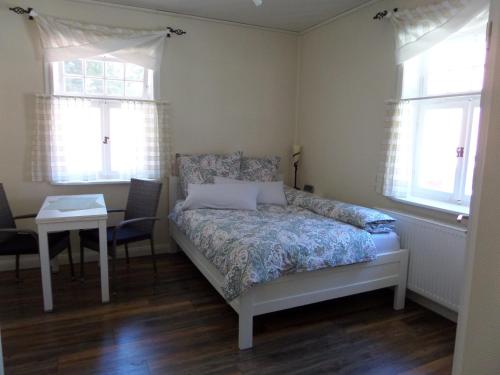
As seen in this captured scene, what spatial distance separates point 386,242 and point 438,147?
0.84m

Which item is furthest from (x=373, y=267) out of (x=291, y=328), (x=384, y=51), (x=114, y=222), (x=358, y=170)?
(x=114, y=222)

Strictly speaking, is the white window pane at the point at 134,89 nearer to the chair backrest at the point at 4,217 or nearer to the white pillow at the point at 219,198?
the white pillow at the point at 219,198

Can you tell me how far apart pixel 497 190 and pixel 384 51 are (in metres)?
Answer: 2.62

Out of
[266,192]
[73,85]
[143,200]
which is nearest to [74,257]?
[143,200]

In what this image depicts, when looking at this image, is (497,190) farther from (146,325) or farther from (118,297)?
(118,297)

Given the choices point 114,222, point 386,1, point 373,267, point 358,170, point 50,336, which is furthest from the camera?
point 114,222

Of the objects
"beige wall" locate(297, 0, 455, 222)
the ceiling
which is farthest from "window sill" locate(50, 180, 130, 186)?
"beige wall" locate(297, 0, 455, 222)

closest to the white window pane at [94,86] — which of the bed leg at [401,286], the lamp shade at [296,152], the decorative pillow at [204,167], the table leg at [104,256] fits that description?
the decorative pillow at [204,167]

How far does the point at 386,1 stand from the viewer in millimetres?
3105

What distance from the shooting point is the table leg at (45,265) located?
251 cm

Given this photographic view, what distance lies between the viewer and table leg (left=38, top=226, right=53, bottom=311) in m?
2.51

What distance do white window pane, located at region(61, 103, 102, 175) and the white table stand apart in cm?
66

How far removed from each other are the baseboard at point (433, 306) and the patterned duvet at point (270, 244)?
26.2 inches

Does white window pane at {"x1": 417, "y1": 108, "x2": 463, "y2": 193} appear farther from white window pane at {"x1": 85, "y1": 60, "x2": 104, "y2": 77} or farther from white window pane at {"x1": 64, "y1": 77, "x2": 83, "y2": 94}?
white window pane at {"x1": 64, "y1": 77, "x2": 83, "y2": 94}
